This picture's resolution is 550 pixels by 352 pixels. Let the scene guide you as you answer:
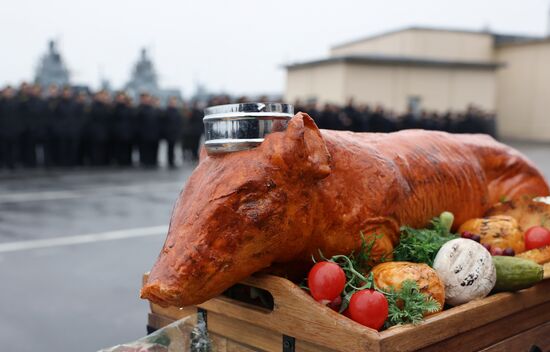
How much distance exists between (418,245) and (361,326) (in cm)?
80

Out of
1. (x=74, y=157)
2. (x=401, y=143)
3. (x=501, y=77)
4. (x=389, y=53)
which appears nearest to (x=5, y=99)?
(x=74, y=157)

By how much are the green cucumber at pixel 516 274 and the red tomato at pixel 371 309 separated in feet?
2.68

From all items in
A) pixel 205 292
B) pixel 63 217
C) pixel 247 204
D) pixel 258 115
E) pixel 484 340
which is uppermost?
pixel 258 115

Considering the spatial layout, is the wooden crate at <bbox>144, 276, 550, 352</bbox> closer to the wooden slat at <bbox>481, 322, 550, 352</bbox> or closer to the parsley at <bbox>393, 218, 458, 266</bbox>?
the wooden slat at <bbox>481, 322, 550, 352</bbox>

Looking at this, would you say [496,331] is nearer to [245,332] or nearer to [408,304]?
[408,304]

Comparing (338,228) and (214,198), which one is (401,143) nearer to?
(338,228)

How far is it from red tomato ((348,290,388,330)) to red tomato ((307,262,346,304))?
0.10 meters

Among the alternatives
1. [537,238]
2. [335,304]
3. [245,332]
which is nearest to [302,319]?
[335,304]

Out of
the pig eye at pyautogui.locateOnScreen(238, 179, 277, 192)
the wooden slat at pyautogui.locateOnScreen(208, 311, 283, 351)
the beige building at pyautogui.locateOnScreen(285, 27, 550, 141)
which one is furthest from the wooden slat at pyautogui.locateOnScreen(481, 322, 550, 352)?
the beige building at pyautogui.locateOnScreen(285, 27, 550, 141)

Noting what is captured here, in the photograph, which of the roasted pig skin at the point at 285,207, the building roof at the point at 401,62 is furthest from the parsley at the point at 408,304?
the building roof at the point at 401,62

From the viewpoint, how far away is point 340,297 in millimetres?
2420

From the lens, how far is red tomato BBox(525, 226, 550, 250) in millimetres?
3395

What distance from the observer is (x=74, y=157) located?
51.6 ft

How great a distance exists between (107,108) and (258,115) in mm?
14025
